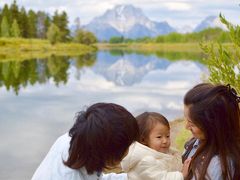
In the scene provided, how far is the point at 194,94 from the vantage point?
8.06 ft

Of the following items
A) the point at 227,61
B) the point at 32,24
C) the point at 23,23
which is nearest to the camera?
the point at 227,61

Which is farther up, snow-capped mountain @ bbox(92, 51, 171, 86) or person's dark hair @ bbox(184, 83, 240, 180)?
person's dark hair @ bbox(184, 83, 240, 180)

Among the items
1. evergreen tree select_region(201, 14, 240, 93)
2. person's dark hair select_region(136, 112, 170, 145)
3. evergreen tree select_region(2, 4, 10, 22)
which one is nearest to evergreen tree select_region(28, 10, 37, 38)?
evergreen tree select_region(2, 4, 10, 22)

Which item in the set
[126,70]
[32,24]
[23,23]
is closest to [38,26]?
[32,24]

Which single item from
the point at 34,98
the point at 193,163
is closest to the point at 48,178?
the point at 193,163

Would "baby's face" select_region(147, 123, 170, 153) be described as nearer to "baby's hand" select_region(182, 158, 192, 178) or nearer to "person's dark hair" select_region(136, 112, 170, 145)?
"person's dark hair" select_region(136, 112, 170, 145)

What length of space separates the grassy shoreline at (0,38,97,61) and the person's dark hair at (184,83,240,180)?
40.9 meters

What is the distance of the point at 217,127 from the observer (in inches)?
93.1

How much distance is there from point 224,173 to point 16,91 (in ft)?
53.2

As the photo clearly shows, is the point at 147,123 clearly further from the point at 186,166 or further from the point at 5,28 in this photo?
the point at 5,28

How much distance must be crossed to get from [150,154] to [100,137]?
27.3 inches

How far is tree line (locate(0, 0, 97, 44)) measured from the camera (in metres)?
55.8

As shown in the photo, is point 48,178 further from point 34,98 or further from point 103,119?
point 34,98

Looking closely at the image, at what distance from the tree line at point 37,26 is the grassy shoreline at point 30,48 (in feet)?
3.39
